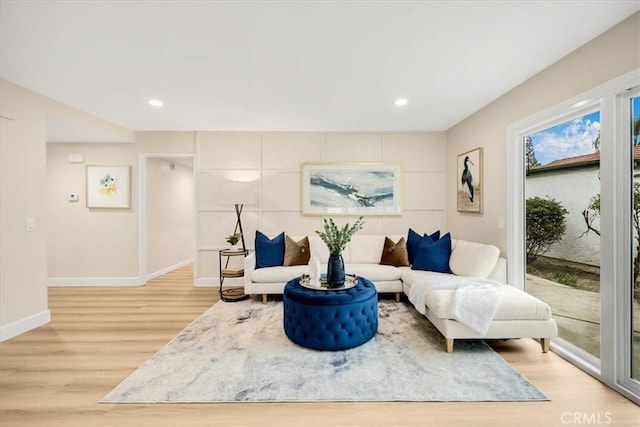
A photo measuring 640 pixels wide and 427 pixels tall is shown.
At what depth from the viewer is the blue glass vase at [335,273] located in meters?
2.94

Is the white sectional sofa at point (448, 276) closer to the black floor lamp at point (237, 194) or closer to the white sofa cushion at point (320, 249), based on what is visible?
the white sofa cushion at point (320, 249)

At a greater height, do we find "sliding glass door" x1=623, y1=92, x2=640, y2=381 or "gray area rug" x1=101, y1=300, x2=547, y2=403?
"sliding glass door" x1=623, y1=92, x2=640, y2=381

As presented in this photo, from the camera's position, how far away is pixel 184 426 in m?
1.71

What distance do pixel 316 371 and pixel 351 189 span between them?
3066 millimetres

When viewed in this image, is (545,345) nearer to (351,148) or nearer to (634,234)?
(634,234)

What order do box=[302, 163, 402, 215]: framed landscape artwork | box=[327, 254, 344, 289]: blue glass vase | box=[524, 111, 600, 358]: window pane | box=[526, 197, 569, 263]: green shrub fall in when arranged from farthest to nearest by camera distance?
box=[302, 163, 402, 215]: framed landscape artwork
box=[327, 254, 344, 289]: blue glass vase
box=[526, 197, 569, 263]: green shrub
box=[524, 111, 600, 358]: window pane

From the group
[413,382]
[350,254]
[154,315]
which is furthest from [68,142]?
[413,382]

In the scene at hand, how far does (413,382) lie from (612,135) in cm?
228

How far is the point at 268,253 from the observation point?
4098 millimetres

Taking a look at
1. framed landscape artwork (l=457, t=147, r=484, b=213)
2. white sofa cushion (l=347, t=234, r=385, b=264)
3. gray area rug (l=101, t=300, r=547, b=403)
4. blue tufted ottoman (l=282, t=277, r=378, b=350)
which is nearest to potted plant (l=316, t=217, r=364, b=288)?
blue tufted ottoman (l=282, t=277, r=378, b=350)

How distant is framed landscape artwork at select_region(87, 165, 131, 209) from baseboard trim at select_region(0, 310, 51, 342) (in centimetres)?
204

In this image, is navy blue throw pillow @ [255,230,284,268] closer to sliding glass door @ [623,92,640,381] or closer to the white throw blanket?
the white throw blanket

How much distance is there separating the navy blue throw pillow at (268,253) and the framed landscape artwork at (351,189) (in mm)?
889

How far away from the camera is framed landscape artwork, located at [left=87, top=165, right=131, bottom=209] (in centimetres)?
480
